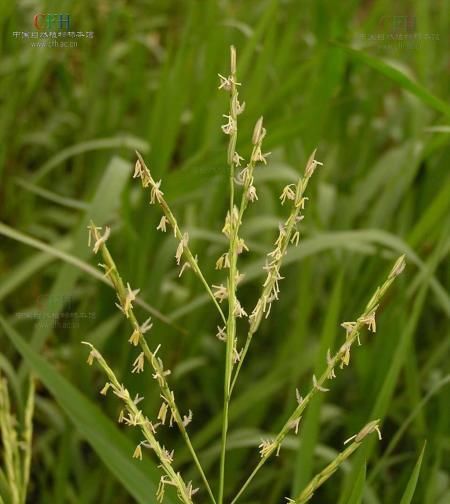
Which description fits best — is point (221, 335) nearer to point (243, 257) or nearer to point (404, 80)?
point (404, 80)

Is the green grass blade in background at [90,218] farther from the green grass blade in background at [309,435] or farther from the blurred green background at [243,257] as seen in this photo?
the green grass blade in background at [309,435]

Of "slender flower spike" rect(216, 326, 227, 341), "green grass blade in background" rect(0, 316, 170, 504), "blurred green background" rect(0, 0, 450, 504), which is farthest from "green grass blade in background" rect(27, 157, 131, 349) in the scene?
"slender flower spike" rect(216, 326, 227, 341)

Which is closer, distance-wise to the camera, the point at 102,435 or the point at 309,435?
the point at 102,435

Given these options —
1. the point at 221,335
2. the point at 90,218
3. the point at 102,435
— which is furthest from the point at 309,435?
the point at 90,218

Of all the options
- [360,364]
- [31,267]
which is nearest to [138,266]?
[31,267]

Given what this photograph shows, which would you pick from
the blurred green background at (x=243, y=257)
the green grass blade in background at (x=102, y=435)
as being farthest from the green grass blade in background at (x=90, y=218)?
the green grass blade in background at (x=102, y=435)
